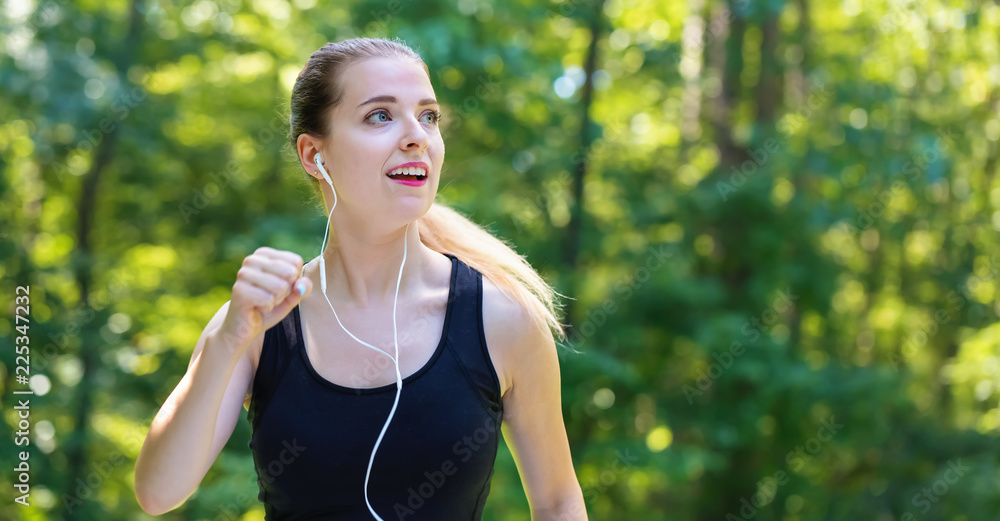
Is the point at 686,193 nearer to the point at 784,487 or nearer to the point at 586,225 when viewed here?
the point at 586,225

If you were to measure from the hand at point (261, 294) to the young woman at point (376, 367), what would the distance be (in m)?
0.01

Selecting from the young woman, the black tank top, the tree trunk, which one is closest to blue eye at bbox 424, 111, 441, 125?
the young woman

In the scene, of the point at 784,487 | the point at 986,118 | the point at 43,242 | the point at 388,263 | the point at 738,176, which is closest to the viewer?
the point at 388,263

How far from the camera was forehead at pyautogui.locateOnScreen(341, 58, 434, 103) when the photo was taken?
57.1 inches

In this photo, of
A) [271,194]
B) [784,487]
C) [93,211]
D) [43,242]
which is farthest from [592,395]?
[43,242]

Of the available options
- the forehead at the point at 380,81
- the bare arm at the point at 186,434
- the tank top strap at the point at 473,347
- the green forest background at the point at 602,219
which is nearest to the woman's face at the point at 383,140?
the forehead at the point at 380,81

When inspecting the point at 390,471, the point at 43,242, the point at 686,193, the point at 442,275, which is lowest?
the point at 43,242

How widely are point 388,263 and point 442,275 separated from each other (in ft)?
0.34

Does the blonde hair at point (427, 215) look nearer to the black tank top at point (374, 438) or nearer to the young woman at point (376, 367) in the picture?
the young woman at point (376, 367)

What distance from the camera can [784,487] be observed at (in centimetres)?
752

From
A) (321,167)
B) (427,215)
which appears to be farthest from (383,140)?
(427,215)

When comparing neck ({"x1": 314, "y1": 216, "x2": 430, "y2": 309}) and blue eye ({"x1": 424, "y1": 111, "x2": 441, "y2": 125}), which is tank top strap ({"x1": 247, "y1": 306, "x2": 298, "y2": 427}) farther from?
blue eye ({"x1": 424, "y1": 111, "x2": 441, "y2": 125})

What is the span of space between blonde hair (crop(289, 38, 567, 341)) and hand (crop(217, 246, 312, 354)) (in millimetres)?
378

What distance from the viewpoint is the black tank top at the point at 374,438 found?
54.7 inches
